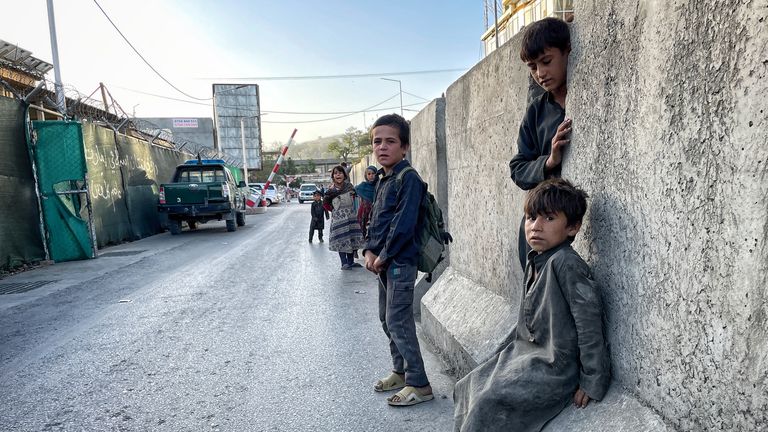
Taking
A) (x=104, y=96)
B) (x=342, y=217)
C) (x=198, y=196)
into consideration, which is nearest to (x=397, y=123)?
(x=342, y=217)

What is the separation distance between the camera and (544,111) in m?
2.26

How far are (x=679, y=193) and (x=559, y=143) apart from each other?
72cm

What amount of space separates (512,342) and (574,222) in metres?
0.62

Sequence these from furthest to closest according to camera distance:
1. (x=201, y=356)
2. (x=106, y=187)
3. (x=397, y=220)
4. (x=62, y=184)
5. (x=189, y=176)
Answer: (x=189, y=176)
(x=106, y=187)
(x=62, y=184)
(x=201, y=356)
(x=397, y=220)

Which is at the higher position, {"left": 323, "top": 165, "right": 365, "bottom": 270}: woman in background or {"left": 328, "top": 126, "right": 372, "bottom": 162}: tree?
{"left": 328, "top": 126, "right": 372, "bottom": 162}: tree

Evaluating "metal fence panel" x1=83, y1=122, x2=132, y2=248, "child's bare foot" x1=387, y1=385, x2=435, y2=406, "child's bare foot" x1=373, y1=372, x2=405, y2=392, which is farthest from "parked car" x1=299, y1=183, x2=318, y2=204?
"child's bare foot" x1=387, y1=385, x2=435, y2=406

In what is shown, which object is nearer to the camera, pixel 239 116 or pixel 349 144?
pixel 239 116

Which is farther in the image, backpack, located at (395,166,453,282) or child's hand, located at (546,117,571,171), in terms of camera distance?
backpack, located at (395,166,453,282)

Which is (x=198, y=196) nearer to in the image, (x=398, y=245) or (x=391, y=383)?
(x=391, y=383)

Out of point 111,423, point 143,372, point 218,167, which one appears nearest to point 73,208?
point 218,167

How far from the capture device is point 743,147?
117 cm

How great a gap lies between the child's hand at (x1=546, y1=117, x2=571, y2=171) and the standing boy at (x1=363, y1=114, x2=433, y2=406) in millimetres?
894

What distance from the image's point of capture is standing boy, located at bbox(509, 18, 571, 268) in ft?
6.55

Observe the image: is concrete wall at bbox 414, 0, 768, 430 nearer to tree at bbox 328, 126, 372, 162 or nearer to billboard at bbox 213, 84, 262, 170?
billboard at bbox 213, 84, 262, 170
